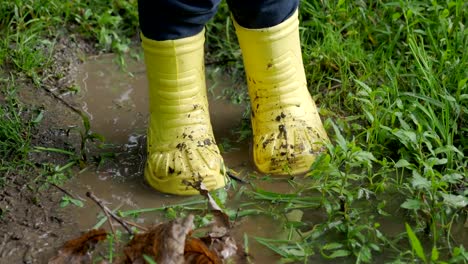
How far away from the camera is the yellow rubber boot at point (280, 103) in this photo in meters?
2.21

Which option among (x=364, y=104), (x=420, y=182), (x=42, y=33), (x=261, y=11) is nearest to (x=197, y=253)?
(x=420, y=182)

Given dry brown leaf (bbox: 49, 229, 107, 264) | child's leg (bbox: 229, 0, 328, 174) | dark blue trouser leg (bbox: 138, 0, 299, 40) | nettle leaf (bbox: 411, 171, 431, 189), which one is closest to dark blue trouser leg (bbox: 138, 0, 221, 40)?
dark blue trouser leg (bbox: 138, 0, 299, 40)

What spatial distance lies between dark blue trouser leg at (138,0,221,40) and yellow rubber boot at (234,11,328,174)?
0.55ft

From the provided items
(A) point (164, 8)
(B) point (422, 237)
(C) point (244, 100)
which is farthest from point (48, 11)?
(B) point (422, 237)

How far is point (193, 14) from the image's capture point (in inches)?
81.2

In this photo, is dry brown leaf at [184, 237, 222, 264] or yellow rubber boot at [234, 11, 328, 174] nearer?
dry brown leaf at [184, 237, 222, 264]

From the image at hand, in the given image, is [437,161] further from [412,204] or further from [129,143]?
[129,143]

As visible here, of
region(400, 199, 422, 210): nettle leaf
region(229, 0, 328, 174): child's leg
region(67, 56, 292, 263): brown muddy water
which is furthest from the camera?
region(229, 0, 328, 174): child's leg

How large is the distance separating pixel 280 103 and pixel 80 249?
69 cm

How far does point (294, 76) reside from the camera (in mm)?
2273

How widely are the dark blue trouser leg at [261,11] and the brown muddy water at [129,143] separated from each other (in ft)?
1.28

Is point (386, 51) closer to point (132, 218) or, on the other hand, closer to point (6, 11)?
point (132, 218)

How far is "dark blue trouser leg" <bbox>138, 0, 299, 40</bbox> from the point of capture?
204cm

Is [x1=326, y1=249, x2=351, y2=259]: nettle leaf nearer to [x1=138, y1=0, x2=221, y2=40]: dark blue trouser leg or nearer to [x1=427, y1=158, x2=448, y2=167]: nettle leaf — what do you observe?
[x1=427, y1=158, x2=448, y2=167]: nettle leaf
